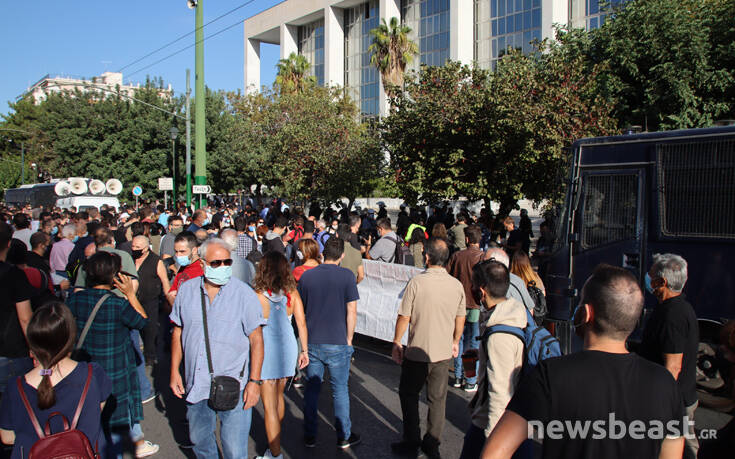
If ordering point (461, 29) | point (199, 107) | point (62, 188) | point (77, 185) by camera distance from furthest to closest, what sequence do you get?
point (461, 29)
point (62, 188)
point (77, 185)
point (199, 107)

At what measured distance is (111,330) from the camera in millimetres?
4129

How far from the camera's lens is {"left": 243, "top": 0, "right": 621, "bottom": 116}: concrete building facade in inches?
1549

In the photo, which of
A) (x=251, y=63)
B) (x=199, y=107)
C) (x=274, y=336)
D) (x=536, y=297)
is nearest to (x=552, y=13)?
(x=199, y=107)

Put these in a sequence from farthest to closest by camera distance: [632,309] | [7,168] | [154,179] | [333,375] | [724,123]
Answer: [7,168]
[154,179]
[724,123]
[333,375]
[632,309]

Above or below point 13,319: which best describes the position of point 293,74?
above

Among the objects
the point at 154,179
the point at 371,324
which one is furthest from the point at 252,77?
the point at 371,324

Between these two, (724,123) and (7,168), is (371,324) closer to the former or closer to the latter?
(724,123)

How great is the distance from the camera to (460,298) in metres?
4.73

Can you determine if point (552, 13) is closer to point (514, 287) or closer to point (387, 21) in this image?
point (387, 21)

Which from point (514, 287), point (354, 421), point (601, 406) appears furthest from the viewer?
point (354, 421)

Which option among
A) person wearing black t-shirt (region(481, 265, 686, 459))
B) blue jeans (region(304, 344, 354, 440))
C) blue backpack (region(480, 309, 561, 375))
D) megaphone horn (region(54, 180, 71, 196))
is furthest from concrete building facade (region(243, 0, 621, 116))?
person wearing black t-shirt (region(481, 265, 686, 459))

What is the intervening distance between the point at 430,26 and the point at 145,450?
4678cm

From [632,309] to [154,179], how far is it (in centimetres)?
3180

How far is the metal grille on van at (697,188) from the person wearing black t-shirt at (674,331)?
2330 mm
